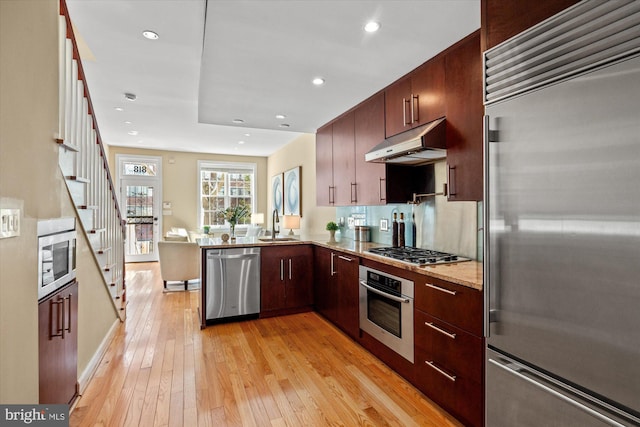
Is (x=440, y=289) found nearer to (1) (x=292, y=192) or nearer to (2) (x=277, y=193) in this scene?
(1) (x=292, y=192)

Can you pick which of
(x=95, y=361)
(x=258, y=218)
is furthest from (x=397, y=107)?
(x=258, y=218)

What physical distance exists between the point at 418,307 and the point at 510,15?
5.49 ft

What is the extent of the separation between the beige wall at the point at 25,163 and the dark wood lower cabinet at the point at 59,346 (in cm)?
10

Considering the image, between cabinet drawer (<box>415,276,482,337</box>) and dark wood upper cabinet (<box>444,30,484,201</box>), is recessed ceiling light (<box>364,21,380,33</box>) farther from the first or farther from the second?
cabinet drawer (<box>415,276,482,337</box>)

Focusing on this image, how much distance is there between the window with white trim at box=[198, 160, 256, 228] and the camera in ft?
26.2

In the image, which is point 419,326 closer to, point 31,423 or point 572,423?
point 572,423

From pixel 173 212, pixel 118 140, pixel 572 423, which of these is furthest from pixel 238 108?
pixel 173 212

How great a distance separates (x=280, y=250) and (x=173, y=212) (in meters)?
5.07

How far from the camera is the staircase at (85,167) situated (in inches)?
79.4

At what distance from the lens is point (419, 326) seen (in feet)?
6.93

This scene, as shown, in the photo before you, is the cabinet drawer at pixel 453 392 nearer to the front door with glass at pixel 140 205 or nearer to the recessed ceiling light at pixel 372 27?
the recessed ceiling light at pixel 372 27

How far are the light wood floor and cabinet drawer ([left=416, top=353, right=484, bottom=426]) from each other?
0.08m

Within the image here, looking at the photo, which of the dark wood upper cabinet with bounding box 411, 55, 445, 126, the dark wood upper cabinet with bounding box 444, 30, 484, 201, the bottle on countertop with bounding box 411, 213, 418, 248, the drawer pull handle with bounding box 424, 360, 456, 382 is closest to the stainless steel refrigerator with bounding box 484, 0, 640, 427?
the drawer pull handle with bounding box 424, 360, 456, 382

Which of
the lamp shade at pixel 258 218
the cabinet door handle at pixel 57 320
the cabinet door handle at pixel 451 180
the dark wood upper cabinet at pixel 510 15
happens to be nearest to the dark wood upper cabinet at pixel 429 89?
the cabinet door handle at pixel 451 180
